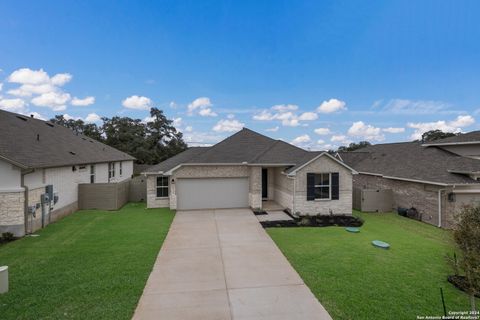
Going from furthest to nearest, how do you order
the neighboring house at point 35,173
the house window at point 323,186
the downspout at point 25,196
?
1. the house window at point 323,186
2. the downspout at point 25,196
3. the neighboring house at point 35,173

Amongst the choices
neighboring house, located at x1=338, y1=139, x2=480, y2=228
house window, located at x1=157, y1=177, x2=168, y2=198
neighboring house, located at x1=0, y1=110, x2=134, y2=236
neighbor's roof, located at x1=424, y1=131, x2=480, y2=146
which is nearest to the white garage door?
house window, located at x1=157, y1=177, x2=168, y2=198

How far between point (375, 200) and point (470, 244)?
11.1m

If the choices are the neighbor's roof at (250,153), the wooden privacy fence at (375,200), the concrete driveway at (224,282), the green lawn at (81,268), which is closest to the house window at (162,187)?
the neighbor's roof at (250,153)

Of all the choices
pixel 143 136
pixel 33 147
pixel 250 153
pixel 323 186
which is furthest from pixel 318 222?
pixel 143 136

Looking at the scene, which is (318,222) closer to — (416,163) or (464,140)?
(416,163)

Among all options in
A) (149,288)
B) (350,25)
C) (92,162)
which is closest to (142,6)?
(92,162)

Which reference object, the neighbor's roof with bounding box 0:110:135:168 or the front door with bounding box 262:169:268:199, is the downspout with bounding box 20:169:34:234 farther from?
the front door with bounding box 262:169:268:199

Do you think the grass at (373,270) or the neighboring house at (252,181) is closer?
the grass at (373,270)

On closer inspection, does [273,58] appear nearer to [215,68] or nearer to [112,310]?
[215,68]

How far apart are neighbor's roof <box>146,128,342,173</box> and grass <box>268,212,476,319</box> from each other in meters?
5.14

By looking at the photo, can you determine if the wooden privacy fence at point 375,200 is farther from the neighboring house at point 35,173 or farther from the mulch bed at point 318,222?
the neighboring house at point 35,173

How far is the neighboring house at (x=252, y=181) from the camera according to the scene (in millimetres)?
13766

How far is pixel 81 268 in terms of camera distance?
702 centimetres

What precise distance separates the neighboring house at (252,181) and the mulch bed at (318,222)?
0.64 metres
